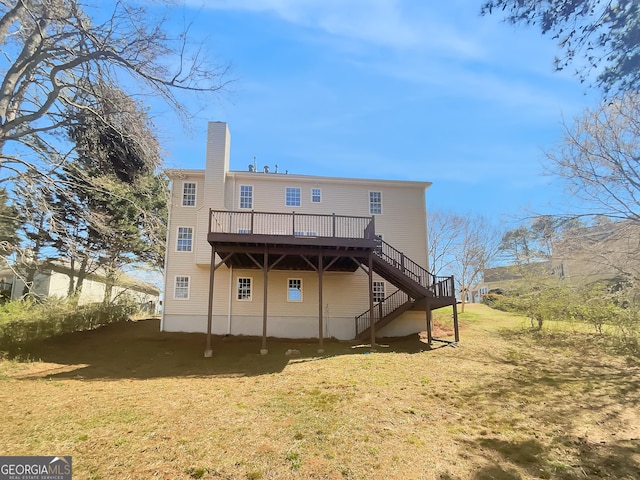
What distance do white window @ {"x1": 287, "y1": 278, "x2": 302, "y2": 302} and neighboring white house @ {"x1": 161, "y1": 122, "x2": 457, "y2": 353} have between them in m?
0.05

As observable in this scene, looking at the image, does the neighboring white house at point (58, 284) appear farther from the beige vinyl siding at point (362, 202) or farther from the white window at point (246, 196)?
the beige vinyl siding at point (362, 202)

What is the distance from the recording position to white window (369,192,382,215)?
18656 mm

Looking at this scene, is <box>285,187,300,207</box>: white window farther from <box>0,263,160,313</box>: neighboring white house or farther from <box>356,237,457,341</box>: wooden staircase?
<box>0,263,160,313</box>: neighboring white house

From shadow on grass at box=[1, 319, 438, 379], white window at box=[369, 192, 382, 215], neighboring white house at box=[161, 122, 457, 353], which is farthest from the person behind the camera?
white window at box=[369, 192, 382, 215]

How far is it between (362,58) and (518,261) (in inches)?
526

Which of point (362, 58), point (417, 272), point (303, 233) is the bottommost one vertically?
Answer: point (417, 272)

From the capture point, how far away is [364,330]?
16.9 meters

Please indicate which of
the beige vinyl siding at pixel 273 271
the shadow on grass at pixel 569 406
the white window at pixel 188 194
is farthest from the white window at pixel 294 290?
the shadow on grass at pixel 569 406

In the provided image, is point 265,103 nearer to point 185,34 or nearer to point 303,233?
point 185,34

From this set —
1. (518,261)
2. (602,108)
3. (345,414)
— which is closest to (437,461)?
(345,414)

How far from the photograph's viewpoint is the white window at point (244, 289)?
1714cm

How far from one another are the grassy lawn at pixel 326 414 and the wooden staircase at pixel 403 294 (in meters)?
2.42

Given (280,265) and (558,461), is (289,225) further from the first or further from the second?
(558,461)

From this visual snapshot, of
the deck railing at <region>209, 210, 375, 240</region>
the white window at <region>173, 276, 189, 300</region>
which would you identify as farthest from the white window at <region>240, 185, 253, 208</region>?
the white window at <region>173, 276, 189, 300</region>
